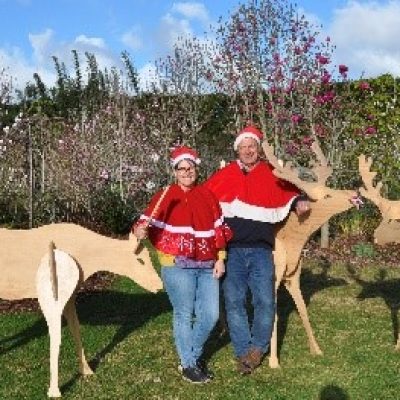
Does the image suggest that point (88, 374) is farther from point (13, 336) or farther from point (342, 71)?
point (342, 71)

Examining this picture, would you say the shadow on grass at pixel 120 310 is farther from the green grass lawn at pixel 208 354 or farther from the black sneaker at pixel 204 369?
the black sneaker at pixel 204 369

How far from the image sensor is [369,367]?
589 centimetres

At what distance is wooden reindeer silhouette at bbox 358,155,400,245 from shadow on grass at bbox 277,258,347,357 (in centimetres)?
141

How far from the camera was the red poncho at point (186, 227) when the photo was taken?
5406 millimetres

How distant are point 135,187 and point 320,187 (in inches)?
309

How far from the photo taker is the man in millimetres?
5711

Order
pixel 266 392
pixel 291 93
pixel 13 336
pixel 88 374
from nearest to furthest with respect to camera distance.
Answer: pixel 266 392 < pixel 88 374 < pixel 13 336 < pixel 291 93

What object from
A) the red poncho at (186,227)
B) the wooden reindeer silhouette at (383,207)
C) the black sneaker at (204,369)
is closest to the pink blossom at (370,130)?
the wooden reindeer silhouette at (383,207)

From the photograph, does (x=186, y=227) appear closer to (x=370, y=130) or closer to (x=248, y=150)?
(x=248, y=150)

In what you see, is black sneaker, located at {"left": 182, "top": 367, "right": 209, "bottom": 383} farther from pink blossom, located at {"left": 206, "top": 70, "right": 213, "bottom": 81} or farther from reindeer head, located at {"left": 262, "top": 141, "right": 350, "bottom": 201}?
pink blossom, located at {"left": 206, "top": 70, "right": 213, "bottom": 81}

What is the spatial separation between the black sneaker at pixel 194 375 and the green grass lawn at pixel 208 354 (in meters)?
0.07

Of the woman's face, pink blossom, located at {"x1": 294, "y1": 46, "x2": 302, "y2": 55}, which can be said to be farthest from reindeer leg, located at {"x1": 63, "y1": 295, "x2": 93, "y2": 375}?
pink blossom, located at {"x1": 294, "y1": 46, "x2": 302, "y2": 55}

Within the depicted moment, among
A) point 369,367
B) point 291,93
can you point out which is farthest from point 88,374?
point 291,93

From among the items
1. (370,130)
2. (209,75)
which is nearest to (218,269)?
(209,75)
